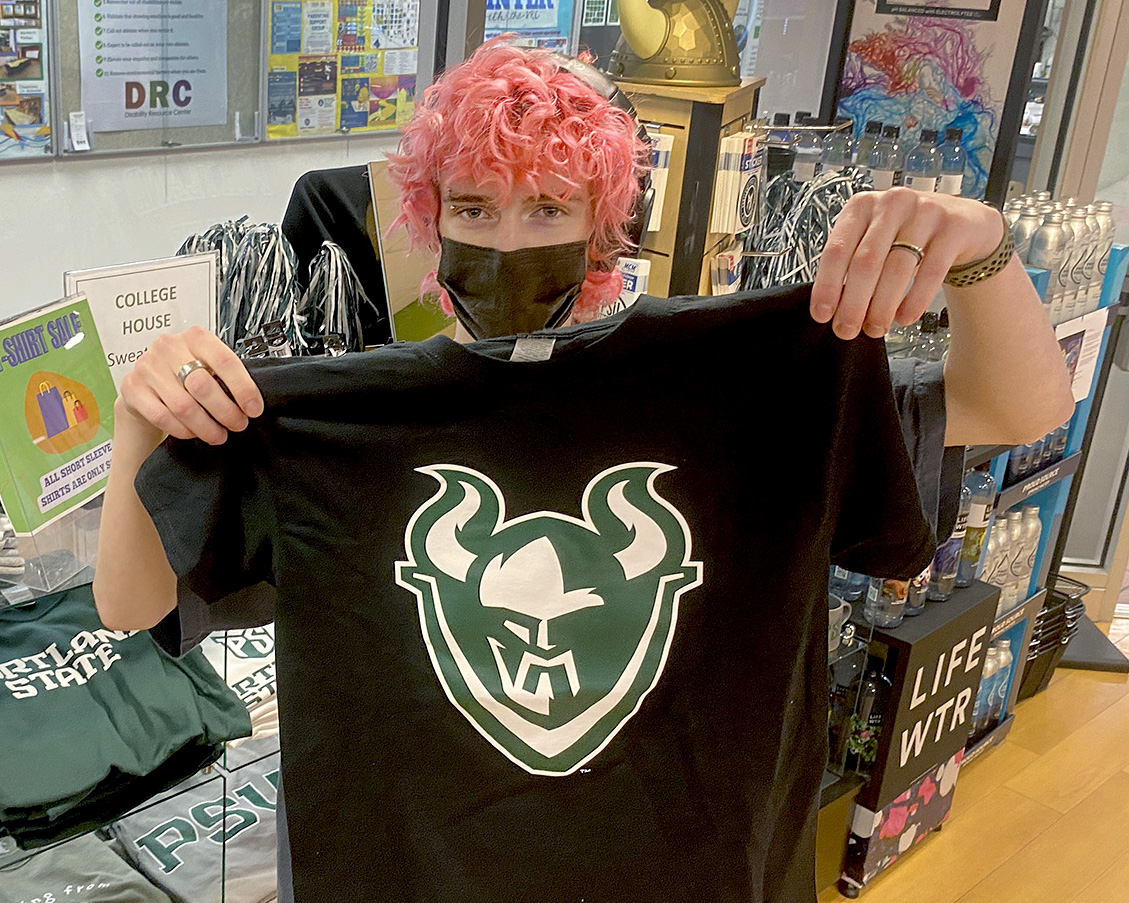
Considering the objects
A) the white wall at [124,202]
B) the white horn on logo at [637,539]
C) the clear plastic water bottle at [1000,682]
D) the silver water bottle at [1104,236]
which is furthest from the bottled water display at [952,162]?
the white horn on logo at [637,539]

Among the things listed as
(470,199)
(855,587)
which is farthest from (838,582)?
(470,199)

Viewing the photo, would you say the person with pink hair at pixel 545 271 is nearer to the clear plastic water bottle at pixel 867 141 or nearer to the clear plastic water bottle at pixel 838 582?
the clear plastic water bottle at pixel 838 582

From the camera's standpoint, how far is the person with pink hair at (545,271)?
41.4 inches

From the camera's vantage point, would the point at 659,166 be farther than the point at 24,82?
Yes

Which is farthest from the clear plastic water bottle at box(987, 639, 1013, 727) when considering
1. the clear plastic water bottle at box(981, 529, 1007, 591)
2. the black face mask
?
the black face mask

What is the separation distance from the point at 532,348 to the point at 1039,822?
2.65 meters

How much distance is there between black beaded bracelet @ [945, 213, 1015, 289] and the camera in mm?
1096

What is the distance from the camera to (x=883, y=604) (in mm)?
2639

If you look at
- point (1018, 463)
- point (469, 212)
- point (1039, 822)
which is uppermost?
point (469, 212)

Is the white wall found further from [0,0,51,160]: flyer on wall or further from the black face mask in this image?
the black face mask

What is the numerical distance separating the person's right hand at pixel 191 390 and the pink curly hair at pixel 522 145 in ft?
1.60

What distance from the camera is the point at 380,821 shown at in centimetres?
120

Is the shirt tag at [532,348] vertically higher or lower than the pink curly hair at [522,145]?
lower

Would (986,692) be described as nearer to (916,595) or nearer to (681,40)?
(916,595)
